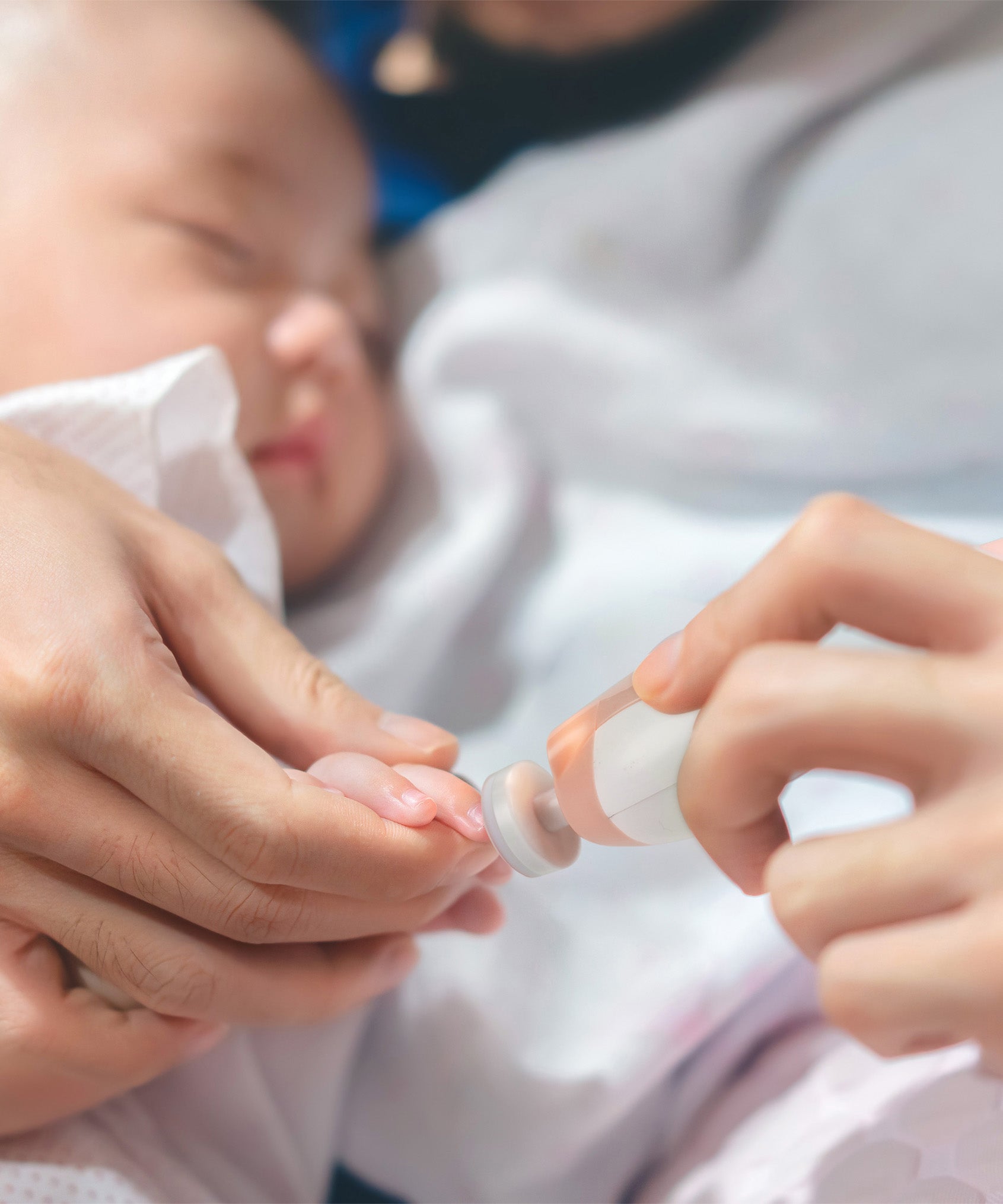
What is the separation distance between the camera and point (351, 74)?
1241 mm

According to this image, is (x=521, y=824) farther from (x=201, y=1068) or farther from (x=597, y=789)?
(x=201, y=1068)

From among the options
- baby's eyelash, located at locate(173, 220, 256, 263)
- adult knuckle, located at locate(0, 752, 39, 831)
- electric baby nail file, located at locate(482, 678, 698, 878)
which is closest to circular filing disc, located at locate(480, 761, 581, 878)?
electric baby nail file, located at locate(482, 678, 698, 878)

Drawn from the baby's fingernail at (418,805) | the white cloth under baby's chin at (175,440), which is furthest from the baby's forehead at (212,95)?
the baby's fingernail at (418,805)

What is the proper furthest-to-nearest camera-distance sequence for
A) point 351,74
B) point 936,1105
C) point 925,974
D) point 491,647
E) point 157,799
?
point 351,74, point 491,647, point 936,1105, point 157,799, point 925,974

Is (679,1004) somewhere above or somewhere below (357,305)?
below

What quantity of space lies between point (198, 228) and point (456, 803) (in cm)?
64

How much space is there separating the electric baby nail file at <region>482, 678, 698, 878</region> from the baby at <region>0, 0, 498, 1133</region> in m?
0.48

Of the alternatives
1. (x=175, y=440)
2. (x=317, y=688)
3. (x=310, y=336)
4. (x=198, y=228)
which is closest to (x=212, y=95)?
(x=198, y=228)

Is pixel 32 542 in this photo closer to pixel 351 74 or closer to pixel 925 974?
pixel 925 974

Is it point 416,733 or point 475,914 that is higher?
point 416,733

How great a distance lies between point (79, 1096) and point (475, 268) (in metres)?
0.89

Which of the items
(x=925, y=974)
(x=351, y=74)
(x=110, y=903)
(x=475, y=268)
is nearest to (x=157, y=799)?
(x=110, y=903)

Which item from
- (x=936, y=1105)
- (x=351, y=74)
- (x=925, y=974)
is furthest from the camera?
(x=351, y=74)

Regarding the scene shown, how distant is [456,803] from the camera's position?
49cm
